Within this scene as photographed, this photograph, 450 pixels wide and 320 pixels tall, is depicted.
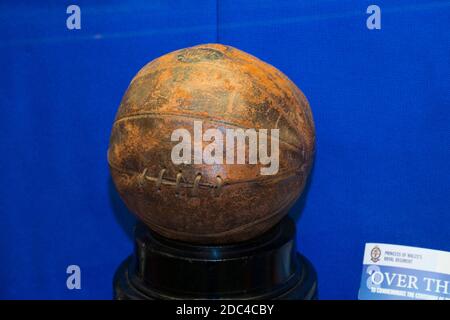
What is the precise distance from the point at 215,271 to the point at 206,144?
0.52m

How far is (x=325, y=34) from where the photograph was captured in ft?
8.60

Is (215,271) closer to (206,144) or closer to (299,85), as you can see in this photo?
(206,144)

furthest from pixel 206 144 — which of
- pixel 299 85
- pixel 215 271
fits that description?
pixel 299 85

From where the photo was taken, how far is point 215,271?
6.76 ft

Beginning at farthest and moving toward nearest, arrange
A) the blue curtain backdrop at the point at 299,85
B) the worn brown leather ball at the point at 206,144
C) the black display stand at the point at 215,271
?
the blue curtain backdrop at the point at 299,85
the black display stand at the point at 215,271
the worn brown leather ball at the point at 206,144

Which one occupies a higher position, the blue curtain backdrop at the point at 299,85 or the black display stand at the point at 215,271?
the blue curtain backdrop at the point at 299,85

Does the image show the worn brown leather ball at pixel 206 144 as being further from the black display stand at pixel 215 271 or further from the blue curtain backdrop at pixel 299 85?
the blue curtain backdrop at pixel 299 85

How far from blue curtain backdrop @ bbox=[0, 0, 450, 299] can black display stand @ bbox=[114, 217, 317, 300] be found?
2.10 feet

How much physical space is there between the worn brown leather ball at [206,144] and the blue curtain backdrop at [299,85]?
25.7 inches

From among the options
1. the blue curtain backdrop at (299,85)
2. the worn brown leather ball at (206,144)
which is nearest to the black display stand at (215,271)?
the worn brown leather ball at (206,144)

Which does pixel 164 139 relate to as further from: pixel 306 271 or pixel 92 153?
pixel 92 153

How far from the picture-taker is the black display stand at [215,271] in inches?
81.5

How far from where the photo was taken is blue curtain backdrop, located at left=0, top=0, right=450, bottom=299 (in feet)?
8.54

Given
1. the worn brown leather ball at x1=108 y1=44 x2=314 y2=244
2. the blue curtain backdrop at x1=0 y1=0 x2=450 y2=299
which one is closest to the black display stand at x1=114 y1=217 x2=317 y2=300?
the worn brown leather ball at x1=108 y1=44 x2=314 y2=244
